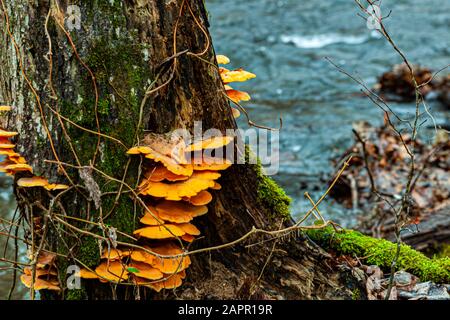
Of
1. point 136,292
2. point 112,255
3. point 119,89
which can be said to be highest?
point 119,89

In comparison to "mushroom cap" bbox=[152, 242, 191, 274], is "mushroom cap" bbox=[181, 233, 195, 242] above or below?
above

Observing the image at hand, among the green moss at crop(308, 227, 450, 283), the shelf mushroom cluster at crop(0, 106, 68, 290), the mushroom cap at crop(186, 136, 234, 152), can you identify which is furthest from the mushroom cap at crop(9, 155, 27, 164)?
the green moss at crop(308, 227, 450, 283)

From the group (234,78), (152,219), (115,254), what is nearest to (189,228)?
(152,219)

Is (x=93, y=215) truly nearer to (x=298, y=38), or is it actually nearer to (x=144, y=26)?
(x=144, y=26)

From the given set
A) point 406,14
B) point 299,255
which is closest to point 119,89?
point 299,255

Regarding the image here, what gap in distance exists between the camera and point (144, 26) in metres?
3.38

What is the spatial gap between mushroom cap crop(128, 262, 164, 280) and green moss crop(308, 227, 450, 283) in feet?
4.53

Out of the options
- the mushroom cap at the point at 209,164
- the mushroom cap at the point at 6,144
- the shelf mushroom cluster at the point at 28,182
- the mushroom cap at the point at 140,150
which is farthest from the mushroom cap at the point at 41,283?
the mushroom cap at the point at 209,164

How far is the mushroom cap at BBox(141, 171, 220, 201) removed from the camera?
10.5 ft

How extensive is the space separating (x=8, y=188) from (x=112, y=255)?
17.4 ft

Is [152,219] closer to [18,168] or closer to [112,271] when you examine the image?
[112,271]

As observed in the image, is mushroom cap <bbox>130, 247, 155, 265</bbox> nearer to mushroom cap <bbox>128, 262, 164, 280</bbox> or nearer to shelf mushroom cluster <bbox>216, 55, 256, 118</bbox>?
mushroom cap <bbox>128, 262, 164, 280</bbox>

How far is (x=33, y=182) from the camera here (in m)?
3.40

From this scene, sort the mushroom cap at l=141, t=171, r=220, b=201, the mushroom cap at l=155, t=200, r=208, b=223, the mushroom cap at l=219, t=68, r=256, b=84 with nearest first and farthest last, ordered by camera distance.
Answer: the mushroom cap at l=141, t=171, r=220, b=201 < the mushroom cap at l=155, t=200, r=208, b=223 < the mushroom cap at l=219, t=68, r=256, b=84
